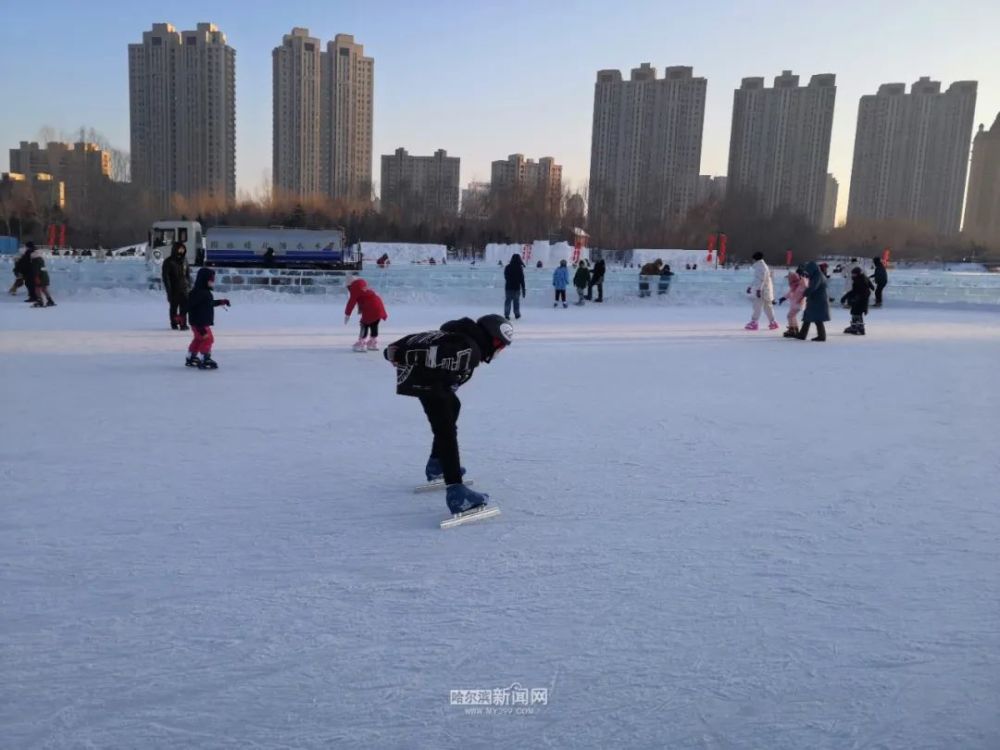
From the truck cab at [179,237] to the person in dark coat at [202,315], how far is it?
21.8 meters

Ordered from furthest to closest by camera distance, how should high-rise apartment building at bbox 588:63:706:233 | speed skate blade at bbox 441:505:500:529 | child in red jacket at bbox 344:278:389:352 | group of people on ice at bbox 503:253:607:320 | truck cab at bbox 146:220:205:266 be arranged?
high-rise apartment building at bbox 588:63:706:233
truck cab at bbox 146:220:205:266
group of people on ice at bbox 503:253:607:320
child in red jacket at bbox 344:278:389:352
speed skate blade at bbox 441:505:500:529

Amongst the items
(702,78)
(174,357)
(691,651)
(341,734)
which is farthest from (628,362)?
(702,78)

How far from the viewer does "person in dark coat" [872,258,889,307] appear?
17578mm

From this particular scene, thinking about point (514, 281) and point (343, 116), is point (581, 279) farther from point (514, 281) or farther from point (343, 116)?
point (343, 116)

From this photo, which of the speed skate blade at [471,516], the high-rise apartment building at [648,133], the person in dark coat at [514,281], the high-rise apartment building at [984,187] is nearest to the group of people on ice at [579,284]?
the person in dark coat at [514,281]

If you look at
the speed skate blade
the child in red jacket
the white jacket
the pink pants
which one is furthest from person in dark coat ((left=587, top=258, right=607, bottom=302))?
the speed skate blade

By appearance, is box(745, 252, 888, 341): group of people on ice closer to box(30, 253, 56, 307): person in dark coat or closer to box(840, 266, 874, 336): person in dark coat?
box(840, 266, 874, 336): person in dark coat

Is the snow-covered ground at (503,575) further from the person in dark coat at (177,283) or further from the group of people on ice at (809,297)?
the group of people on ice at (809,297)

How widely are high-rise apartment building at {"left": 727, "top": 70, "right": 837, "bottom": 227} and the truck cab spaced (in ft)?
199

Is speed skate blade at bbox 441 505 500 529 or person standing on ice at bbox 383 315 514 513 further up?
person standing on ice at bbox 383 315 514 513

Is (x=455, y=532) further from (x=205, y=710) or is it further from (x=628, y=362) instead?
(x=628, y=362)

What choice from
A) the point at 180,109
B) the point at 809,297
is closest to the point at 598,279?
the point at 809,297

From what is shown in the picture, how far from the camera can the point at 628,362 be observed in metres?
9.59

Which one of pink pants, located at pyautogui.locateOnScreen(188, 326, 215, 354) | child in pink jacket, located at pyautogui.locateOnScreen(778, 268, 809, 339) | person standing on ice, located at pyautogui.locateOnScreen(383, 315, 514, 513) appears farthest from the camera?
child in pink jacket, located at pyautogui.locateOnScreen(778, 268, 809, 339)
